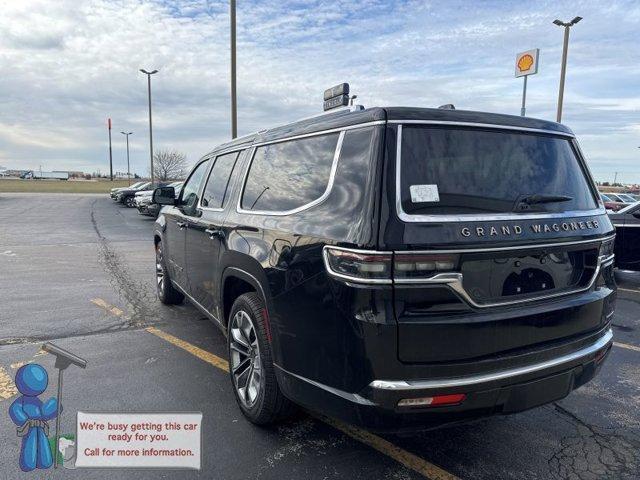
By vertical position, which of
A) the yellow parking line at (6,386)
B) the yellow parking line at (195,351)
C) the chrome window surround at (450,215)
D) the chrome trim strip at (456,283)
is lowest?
the yellow parking line at (6,386)

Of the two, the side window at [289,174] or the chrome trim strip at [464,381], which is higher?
the side window at [289,174]

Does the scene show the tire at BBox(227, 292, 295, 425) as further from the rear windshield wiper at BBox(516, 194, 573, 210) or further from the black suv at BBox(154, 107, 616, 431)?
the rear windshield wiper at BBox(516, 194, 573, 210)

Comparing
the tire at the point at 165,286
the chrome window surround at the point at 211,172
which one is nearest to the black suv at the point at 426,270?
the chrome window surround at the point at 211,172

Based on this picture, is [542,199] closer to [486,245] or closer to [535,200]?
[535,200]

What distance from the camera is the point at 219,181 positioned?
13.9 ft

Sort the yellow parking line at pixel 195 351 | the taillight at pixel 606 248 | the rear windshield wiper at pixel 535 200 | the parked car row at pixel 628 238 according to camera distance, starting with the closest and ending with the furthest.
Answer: the rear windshield wiper at pixel 535 200, the taillight at pixel 606 248, the yellow parking line at pixel 195 351, the parked car row at pixel 628 238

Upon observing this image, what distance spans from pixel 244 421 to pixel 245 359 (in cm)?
41

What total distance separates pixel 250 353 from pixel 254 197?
1071 mm

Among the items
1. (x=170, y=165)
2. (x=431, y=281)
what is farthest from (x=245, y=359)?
(x=170, y=165)

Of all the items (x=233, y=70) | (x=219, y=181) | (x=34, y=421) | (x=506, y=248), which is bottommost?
(x=34, y=421)

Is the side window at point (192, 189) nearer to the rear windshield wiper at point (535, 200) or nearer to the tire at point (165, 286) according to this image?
the tire at point (165, 286)

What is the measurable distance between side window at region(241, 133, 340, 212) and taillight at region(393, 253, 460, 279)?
670mm

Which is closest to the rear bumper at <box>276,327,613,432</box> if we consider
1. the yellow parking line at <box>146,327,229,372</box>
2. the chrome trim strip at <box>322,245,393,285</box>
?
the chrome trim strip at <box>322,245,393,285</box>

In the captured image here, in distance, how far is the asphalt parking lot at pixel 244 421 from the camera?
2787 millimetres
